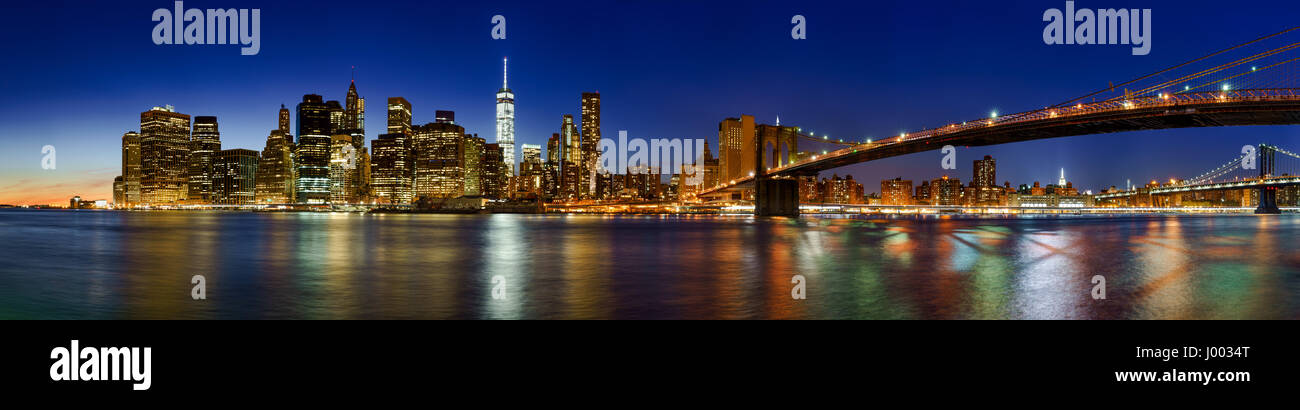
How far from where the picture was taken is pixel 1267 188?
13050 cm

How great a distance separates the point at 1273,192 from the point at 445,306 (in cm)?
18170

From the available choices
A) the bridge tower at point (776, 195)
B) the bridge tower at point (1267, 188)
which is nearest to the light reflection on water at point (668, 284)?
the bridge tower at point (776, 195)

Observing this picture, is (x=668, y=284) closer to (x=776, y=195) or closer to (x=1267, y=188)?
(x=776, y=195)

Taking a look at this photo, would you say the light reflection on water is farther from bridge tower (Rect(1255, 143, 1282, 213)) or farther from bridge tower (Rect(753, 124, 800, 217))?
bridge tower (Rect(1255, 143, 1282, 213))

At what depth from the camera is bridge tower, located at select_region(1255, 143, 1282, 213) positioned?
130625mm

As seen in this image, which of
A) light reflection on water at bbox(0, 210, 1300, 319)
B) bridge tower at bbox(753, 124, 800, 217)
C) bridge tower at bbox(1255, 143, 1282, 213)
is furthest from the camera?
bridge tower at bbox(1255, 143, 1282, 213)

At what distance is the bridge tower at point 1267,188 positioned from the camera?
131 metres

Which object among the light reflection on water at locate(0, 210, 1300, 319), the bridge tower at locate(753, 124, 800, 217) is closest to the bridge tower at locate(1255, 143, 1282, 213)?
the bridge tower at locate(753, 124, 800, 217)

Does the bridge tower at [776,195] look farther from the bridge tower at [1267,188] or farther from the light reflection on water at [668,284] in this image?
the bridge tower at [1267,188]
